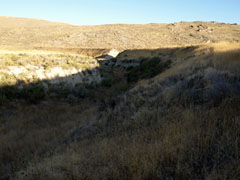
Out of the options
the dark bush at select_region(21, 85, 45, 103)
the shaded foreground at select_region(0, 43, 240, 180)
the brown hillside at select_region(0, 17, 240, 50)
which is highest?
the brown hillside at select_region(0, 17, 240, 50)

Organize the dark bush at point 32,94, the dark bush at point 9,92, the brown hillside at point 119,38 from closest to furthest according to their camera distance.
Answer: the dark bush at point 9,92
the dark bush at point 32,94
the brown hillside at point 119,38

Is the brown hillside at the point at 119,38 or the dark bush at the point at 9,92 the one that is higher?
the brown hillside at the point at 119,38

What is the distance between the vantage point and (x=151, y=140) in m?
3.60

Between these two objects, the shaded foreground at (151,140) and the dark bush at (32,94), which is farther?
the dark bush at (32,94)

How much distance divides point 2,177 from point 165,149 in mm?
4209

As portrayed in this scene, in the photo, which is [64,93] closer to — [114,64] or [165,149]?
[165,149]

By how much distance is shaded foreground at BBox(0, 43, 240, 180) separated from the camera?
279cm

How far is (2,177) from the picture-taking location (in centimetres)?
442

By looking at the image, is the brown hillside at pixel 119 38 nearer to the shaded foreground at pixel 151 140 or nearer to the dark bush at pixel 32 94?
the dark bush at pixel 32 94

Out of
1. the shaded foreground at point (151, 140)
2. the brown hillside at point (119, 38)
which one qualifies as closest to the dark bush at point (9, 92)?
the shaded foreground at point (151, 140)

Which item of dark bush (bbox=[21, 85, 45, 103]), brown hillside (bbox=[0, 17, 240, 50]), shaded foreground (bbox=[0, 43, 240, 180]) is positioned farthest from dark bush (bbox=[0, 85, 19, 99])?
brown hillside (bbox=[0, 17, 240, 50])

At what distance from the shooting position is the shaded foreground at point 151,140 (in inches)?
110

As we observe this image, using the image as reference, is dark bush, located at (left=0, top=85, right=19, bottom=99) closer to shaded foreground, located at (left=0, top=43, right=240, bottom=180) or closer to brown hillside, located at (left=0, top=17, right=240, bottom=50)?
shaded foreground, located at (left=0, top=43, right=240, bottom=180)

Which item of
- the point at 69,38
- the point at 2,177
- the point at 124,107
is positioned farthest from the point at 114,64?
the point at 69,38
